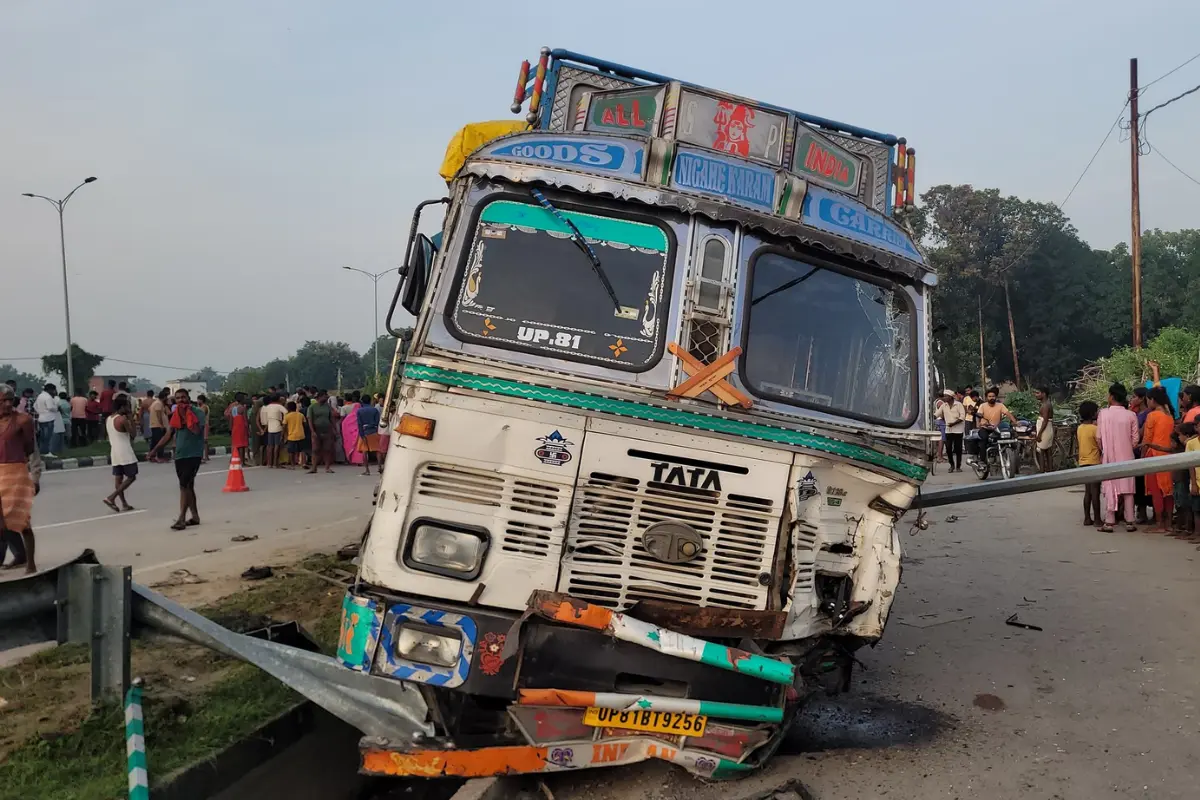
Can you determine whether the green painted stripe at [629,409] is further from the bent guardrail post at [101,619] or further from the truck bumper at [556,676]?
the bent guardrail post at [101,619]

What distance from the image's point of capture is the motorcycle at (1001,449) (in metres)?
14.9

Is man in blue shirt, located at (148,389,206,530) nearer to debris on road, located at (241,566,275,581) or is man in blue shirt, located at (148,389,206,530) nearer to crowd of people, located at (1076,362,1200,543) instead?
debris on road, located at (241,566,275,581)

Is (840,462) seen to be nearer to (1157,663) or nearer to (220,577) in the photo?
(1157,663)

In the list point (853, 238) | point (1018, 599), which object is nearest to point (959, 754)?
point (853, 238)

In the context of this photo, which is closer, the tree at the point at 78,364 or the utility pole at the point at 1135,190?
the utility pole at the point at 1135,190

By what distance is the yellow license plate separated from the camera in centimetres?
354

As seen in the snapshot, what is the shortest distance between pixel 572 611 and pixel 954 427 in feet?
50.9

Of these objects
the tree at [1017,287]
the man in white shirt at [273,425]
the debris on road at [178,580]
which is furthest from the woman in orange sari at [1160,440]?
the tree at [1017,287]

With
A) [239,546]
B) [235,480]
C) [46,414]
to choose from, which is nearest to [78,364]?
[46,414]

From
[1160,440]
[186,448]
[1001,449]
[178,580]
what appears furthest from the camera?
[1001,449]

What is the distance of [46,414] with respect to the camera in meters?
18.8

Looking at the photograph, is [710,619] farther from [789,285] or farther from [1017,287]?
[1017,287]

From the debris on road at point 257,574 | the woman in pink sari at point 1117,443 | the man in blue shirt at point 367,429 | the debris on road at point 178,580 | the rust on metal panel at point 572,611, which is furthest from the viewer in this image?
the man in blue shirt at point 367,429

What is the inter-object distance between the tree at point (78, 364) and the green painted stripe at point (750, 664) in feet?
151
